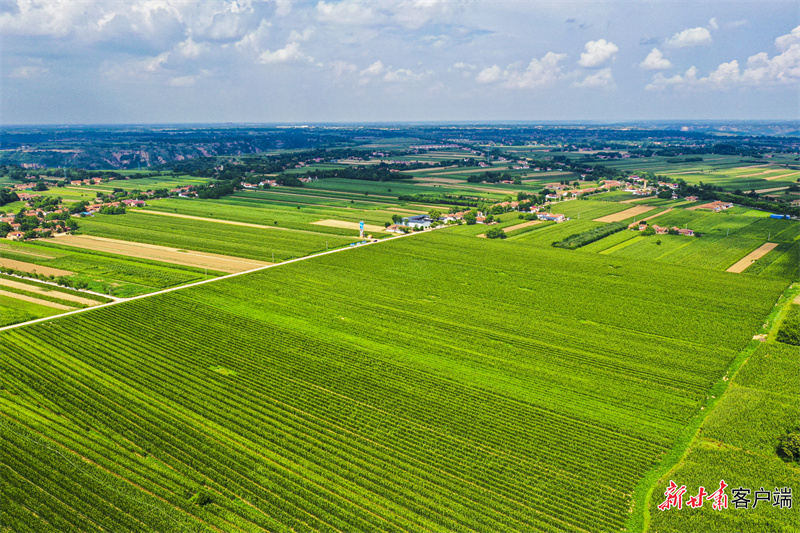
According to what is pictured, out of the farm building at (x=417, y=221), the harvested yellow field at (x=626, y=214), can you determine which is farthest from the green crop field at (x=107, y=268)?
the harvested yellow field at (x=626, y=214)

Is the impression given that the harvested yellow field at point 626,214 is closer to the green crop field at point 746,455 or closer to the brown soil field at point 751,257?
the brown soil field at point 751,257

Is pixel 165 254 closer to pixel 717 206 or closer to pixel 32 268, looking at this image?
pixel 32 268

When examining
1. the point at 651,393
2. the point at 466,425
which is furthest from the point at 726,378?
the point at 466,425

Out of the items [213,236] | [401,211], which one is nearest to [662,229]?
[401,211]

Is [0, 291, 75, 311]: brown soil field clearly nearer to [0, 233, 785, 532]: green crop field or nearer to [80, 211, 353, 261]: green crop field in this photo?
[0, 233, 785, 532]: green crop field

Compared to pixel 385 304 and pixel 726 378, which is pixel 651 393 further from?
pixel 385 304

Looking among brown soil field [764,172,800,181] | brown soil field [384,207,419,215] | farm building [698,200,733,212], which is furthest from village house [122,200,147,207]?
brown soil field [764,172,800,181]

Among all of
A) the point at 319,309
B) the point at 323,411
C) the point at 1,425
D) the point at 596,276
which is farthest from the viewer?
the point at 596,276
